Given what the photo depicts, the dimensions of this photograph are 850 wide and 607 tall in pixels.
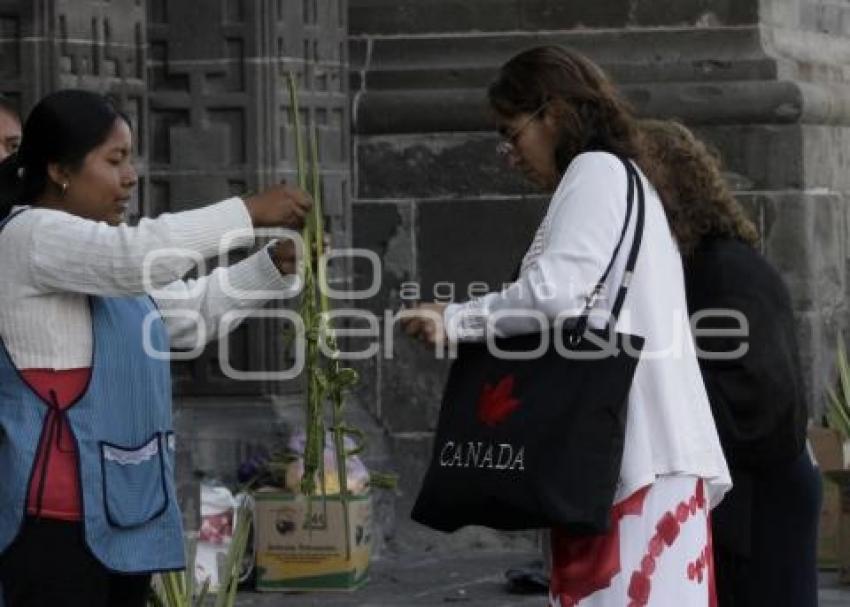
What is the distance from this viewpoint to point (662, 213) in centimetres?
459

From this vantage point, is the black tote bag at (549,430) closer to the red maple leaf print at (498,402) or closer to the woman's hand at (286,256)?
the red maple leaf print at (498,402)

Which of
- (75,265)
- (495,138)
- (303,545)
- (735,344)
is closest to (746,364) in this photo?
(735,344)

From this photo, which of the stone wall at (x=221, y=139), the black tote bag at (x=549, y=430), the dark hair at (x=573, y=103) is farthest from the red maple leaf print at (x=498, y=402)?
the stone wall at (x=221, y=139)

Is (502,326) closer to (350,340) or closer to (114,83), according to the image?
(114,83)

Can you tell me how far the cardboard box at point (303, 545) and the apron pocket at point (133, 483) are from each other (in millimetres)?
3474

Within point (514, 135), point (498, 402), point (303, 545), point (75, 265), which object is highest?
point (514, 135)

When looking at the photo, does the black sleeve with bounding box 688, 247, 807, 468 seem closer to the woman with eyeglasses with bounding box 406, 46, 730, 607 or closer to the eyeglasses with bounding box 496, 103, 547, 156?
the woman with eyeglasses with bounding box 406, 46, 730, 607

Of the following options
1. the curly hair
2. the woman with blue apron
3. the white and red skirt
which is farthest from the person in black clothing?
the woman with blue apron

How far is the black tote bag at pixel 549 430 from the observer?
14.4 feet

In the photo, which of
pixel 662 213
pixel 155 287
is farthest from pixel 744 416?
pixel 155 287

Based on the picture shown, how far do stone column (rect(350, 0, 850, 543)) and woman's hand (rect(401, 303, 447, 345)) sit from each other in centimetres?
465

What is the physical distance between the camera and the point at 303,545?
317 inches

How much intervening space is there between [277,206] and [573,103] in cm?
59

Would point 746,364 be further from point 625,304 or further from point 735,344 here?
point 625,304
